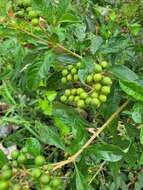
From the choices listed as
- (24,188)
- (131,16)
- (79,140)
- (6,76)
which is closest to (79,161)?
(79,140)

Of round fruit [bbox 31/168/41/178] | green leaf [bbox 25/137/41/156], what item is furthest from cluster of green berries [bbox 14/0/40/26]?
round fruit [bbox 31/168/41/178]

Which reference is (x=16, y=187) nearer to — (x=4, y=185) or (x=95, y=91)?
(x=4, y=185)

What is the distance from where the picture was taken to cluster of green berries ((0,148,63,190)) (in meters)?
1.33

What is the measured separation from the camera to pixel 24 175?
1.36 m

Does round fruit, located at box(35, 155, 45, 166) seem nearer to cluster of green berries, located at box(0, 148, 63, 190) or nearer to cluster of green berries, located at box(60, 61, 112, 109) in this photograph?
cluster of green berries, located at box(0, 148, 63, 190)

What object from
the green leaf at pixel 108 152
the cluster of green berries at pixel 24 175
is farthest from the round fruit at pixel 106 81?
the cluster of green berries at pixel 24 175

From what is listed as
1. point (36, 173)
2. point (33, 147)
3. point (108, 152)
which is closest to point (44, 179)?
point (36, 173)

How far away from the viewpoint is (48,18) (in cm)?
160

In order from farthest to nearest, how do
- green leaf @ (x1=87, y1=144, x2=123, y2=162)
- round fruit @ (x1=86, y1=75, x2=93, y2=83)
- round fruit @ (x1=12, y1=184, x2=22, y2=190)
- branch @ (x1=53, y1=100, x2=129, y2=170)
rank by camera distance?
round fruit @ (x1=86, y1=75, x2=93, y2=83) < green leaf @ (x1=87, y1=144, x2=123, y2=162) < branch @ (x1=53, y1=100, x2=129, y2=170) < round fruit @ (x1=12, y1=184, x2=22, y2=190)

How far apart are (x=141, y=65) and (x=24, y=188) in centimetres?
100

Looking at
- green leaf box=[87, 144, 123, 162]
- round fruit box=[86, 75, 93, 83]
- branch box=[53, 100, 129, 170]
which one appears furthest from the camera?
round fruit box=[86, 75, 93, 83]

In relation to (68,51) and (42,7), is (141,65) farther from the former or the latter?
(42,7)

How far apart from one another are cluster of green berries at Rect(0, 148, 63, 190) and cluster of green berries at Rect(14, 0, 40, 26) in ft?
1.37

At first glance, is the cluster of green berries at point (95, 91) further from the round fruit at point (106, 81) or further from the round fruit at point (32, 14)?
the round fruit at point (32, 14)
